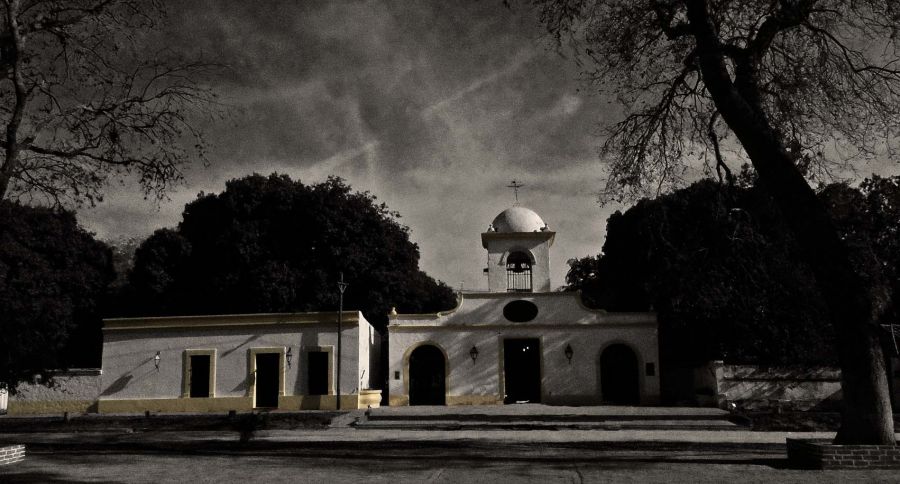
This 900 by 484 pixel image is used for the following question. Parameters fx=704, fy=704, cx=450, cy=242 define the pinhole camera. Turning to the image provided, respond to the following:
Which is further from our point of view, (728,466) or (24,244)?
(24,244)

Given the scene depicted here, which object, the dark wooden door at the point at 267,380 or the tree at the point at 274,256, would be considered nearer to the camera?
the dark wooden door at the point at 267,380

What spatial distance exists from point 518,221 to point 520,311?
340 cm

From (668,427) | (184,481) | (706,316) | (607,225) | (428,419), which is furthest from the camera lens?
(607,225)

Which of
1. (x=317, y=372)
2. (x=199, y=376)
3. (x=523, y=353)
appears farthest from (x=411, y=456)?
(x=199, y=376)

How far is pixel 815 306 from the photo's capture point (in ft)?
67.4

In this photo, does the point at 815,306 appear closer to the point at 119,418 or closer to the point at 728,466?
the point at 728,466

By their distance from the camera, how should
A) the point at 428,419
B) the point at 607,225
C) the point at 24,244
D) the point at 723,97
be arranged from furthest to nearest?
the point at 607,225
the point at 24,244
the point at 428,419
the point at 723,97

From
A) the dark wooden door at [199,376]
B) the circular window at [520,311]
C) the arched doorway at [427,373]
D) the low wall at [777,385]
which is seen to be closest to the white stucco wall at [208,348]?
the dark wooden door at [199,376]

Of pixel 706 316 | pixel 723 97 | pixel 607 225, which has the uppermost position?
pixel 607 225

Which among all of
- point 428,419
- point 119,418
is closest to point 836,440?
point 428,419

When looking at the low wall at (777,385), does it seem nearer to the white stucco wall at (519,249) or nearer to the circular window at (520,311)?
the circular window at (520,311)

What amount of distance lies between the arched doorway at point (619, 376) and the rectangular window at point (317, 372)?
9.16m

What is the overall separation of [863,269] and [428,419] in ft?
41.5

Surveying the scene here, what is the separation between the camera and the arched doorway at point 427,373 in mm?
24016
